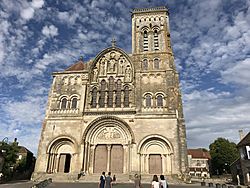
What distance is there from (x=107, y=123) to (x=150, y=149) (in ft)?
20.2

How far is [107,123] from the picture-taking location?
27.0 metres

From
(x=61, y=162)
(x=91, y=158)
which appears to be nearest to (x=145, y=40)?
(x=91, y=158)

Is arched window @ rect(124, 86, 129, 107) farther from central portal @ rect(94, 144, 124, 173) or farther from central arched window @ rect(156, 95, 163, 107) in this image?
central portal @ rect(94, 144, 124, 173)

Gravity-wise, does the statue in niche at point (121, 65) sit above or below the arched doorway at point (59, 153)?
above

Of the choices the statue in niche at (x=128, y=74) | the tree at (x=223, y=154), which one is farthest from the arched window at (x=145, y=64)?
the tree at (x=223, y=154)

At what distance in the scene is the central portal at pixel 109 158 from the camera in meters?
25.6

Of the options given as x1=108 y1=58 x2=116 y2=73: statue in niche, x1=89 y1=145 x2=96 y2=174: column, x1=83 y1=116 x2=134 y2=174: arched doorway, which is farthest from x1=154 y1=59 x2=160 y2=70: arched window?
x1=89 y1=145 x2=96 y2=174: column

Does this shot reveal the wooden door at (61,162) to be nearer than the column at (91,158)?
No

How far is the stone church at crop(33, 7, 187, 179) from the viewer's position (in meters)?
25.2

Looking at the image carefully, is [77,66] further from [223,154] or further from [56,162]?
[223,154]

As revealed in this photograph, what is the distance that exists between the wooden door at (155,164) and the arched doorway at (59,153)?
9.45 m

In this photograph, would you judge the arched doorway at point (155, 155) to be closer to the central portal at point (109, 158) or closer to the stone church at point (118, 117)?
the stone church at point (118, 117)

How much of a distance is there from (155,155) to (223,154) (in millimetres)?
30169

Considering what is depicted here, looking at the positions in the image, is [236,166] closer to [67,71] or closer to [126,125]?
[126,125]
